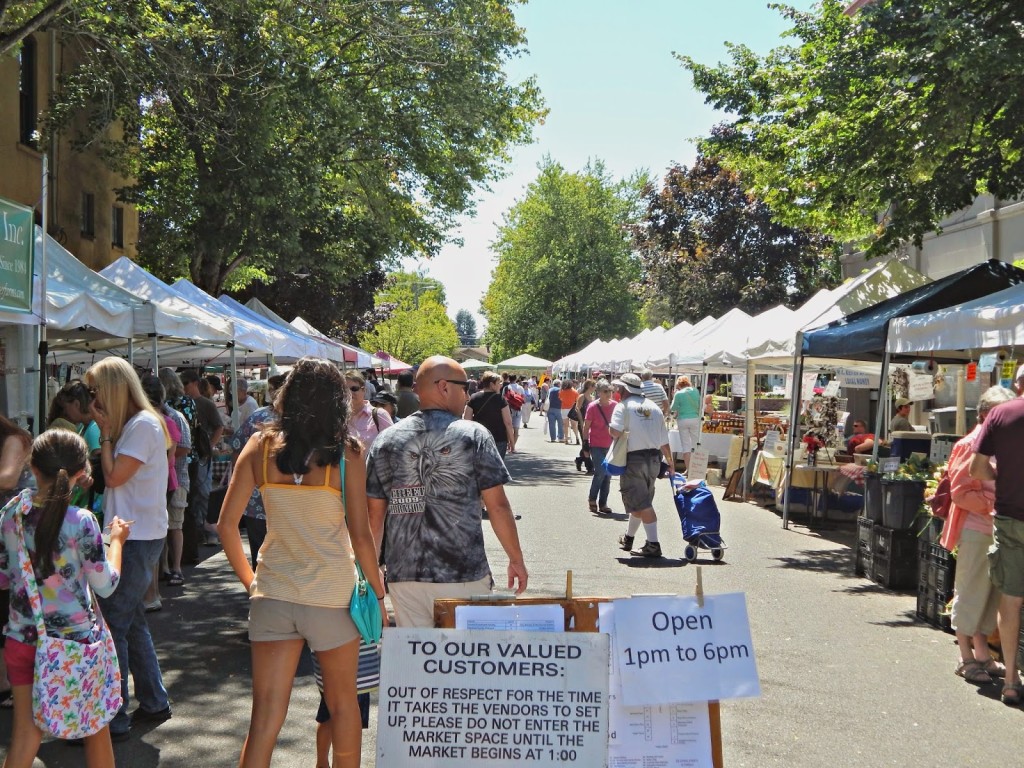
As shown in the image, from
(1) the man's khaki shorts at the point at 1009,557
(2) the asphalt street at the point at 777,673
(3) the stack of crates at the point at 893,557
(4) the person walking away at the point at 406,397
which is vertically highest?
(4) the person walking away at the point at 406,397

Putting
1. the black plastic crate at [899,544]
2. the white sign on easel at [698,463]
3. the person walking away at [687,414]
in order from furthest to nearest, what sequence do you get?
the person walking away at [687,414] < the white sign on easel at [698,463] < the black plastic crate at [899,544]

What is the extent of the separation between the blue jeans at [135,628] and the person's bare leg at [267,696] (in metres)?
1.37

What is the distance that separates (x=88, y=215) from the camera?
19062 mm

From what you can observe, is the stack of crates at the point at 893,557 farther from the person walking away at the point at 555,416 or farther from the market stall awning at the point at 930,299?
the person walking away at the point at 555,416

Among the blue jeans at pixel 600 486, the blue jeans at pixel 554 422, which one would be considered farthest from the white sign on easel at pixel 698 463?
the blue jeans at pixel 554 422

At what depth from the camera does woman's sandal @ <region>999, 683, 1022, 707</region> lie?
5.59 metres

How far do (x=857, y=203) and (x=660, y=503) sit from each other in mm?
5433

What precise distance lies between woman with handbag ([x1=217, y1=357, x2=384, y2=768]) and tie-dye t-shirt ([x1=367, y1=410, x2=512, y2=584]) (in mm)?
402

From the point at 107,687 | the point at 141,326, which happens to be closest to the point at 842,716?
the point at 107,687

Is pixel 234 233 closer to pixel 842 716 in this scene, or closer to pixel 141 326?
pixel 141 326

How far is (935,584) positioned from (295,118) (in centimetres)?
1256

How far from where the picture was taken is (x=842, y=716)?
17.5ft

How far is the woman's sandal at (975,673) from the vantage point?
19.8ft

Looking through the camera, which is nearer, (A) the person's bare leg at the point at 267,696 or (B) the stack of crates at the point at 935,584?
(A) the person's bare leg at the point at 267,696
